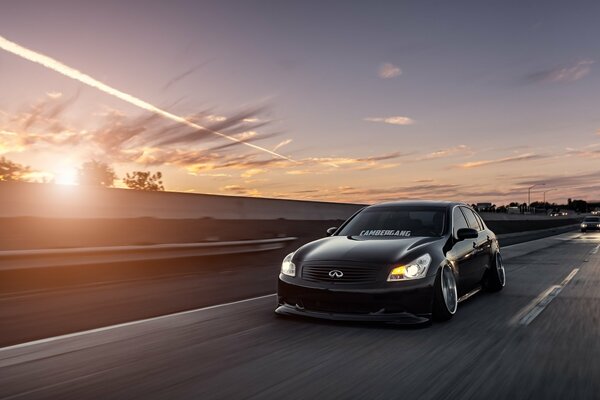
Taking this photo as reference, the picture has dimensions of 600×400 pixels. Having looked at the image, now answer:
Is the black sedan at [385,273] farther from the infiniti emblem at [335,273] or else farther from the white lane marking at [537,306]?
the white lane marking at [537,306]

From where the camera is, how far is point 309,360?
5055 mm

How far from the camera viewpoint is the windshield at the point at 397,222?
797 cm

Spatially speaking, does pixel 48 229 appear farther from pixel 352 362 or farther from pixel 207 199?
pixel 352 362

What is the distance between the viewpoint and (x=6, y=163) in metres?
58.4

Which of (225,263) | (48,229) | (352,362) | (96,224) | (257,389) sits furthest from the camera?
(96,224)

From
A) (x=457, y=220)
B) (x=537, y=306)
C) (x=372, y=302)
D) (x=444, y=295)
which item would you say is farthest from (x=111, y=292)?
(x=537, y=306)

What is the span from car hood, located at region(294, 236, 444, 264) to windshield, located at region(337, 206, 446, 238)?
1.24ft

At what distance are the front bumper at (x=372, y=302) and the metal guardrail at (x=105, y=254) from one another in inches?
211

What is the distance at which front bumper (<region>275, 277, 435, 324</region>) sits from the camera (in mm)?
6297

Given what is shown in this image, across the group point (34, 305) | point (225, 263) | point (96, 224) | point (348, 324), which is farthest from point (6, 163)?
point (348, 324)

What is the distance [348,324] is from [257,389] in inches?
91.4

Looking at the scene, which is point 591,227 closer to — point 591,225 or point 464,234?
point 591,225

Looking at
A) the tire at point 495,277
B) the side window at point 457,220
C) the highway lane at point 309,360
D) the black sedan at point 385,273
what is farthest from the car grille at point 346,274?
the tire at point 495,277

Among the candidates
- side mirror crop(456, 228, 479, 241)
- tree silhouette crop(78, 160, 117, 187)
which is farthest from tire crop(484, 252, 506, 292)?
tree silhouette crop(78, 160, 117, 187)
